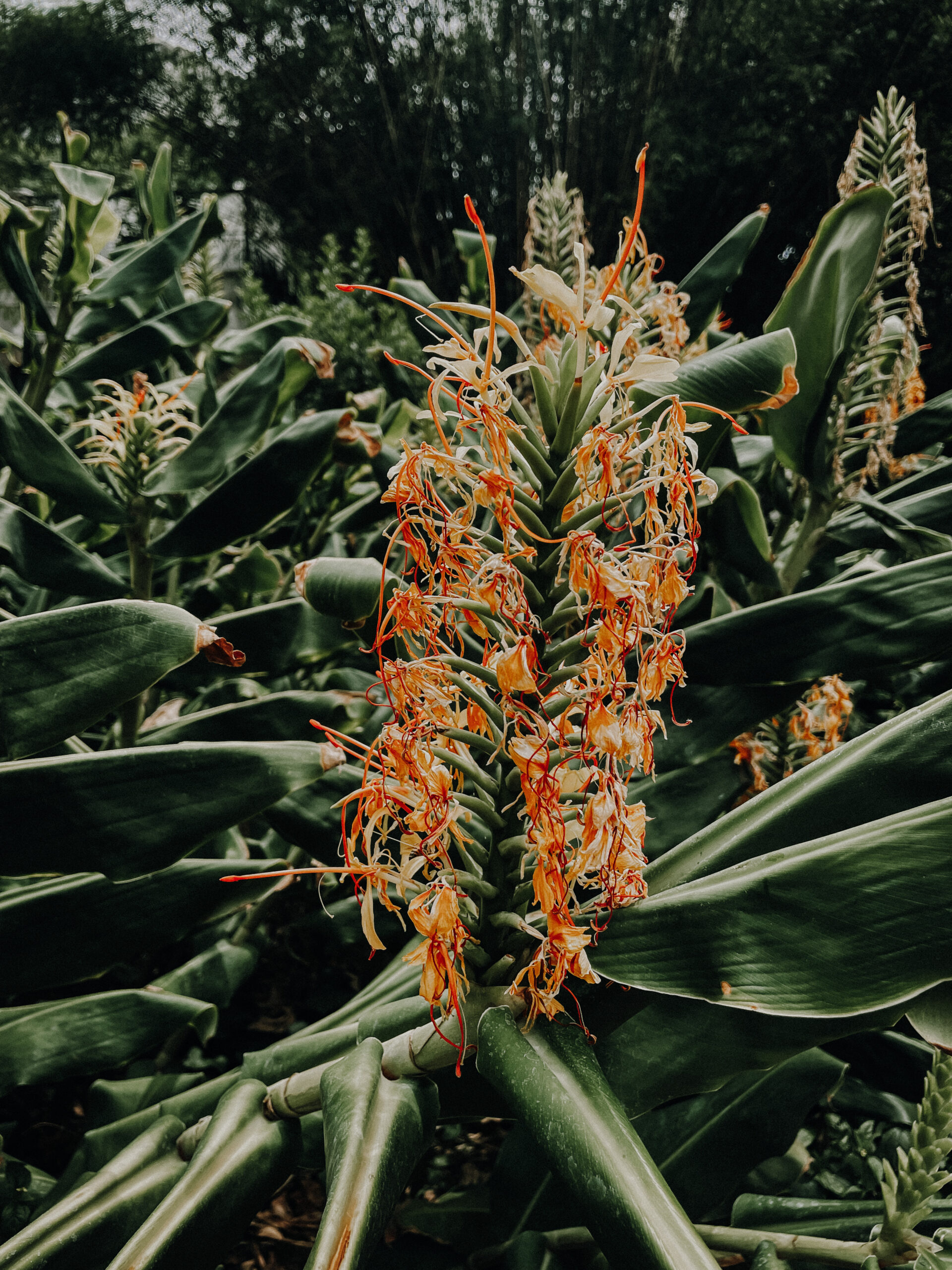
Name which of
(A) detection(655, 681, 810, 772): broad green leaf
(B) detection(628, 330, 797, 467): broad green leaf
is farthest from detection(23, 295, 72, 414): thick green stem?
(A) detection(655, 681, 810, 772): broad green leaf

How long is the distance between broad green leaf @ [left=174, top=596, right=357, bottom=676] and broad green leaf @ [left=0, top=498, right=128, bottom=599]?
188 mm

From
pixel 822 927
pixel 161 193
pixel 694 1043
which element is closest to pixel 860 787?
pixel 822 927

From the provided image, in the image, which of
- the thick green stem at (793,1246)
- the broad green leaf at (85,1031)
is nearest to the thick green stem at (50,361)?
the broad green leaf at (85,1031)

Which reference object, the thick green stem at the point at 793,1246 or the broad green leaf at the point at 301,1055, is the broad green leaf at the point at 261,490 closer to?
the broad green leaf at the point at 301,1055

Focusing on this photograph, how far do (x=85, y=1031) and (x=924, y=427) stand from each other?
1798 mm

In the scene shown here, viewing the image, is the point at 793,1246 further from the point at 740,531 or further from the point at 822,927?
the point at 740,531

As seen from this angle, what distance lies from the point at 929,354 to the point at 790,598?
255 inches

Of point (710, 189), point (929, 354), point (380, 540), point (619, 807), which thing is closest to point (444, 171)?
point (710, 189)

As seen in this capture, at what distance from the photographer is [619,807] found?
22.5 inches

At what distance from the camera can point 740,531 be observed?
126 cm

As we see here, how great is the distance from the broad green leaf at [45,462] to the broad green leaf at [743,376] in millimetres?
902

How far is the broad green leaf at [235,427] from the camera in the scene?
134 centimetres

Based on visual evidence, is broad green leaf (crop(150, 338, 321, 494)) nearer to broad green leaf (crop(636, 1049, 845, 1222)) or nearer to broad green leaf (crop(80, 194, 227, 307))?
broad green leaf (crop(80, 194, 227, 307))

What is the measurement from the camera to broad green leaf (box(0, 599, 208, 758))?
2.43 feet
